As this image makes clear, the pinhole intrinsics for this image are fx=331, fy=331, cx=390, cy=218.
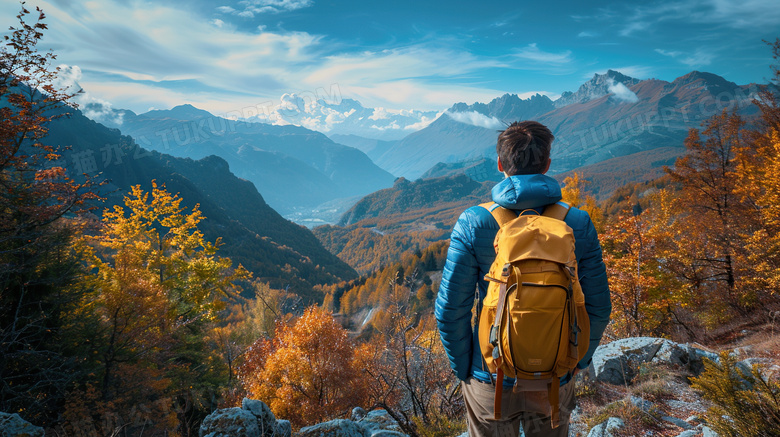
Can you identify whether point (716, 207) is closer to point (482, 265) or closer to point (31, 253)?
point (482, 265)

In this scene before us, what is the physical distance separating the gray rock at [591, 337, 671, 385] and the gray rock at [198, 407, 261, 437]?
6603mm

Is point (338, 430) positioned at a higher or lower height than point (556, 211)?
lower

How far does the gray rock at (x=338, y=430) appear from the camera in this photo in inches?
219

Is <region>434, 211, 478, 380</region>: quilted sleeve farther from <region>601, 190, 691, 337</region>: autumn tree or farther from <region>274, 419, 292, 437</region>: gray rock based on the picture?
<region>601, 190, 691, 337</region>: autumn tree

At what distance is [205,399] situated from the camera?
56.6 feet

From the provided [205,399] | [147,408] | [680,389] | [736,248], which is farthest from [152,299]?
[736,248]

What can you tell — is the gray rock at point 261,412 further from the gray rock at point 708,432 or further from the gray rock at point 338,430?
the gray rock at point 708,432

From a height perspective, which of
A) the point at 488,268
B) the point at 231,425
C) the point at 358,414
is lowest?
the point at 358,414

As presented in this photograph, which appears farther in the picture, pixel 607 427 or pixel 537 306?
pixel 607 427

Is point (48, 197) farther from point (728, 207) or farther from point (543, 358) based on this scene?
point (728, 207)

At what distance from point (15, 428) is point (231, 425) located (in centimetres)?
306

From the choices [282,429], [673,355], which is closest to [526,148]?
[282,429]

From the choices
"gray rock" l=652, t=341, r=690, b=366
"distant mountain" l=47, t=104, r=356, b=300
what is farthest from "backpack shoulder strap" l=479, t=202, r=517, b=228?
"distant mountain" l=47, t=104, r=356, b=300

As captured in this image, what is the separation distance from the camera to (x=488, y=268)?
97.4 inches
